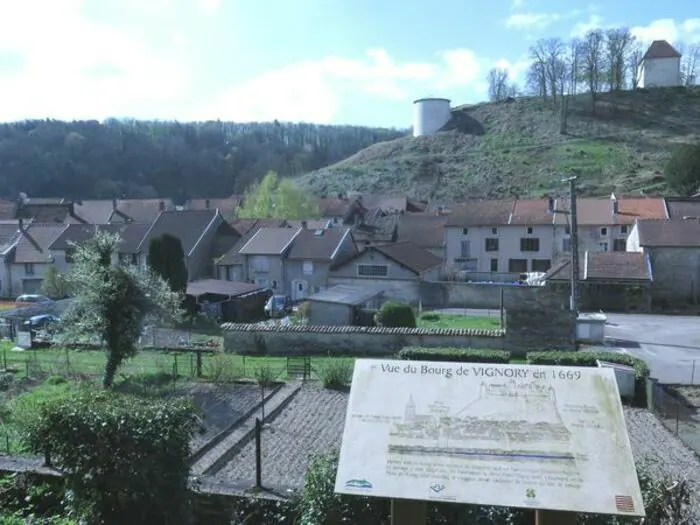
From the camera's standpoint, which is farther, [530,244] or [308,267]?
[530,244]

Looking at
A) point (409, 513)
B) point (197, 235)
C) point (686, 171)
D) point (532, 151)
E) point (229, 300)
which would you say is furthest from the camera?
point (532, 151)

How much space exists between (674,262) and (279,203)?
1605 inches

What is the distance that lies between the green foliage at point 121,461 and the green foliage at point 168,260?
29.7 metres

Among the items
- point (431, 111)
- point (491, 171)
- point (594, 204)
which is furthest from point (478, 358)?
point (431, 111)

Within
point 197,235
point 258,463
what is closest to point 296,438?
point 258,463

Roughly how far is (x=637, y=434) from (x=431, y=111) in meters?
109

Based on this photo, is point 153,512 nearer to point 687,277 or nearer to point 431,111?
point 687,277

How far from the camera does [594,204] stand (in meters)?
50.8

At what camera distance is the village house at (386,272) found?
129ft

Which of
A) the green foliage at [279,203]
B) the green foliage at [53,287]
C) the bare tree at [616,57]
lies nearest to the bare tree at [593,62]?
the bare tree at [616,57]

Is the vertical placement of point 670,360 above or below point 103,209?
below

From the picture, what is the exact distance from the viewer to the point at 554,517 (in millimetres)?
4973

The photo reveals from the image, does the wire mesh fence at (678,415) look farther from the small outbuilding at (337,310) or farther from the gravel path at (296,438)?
the small outbuilding at (337,310)

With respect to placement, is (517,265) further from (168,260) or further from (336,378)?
(336,378)
